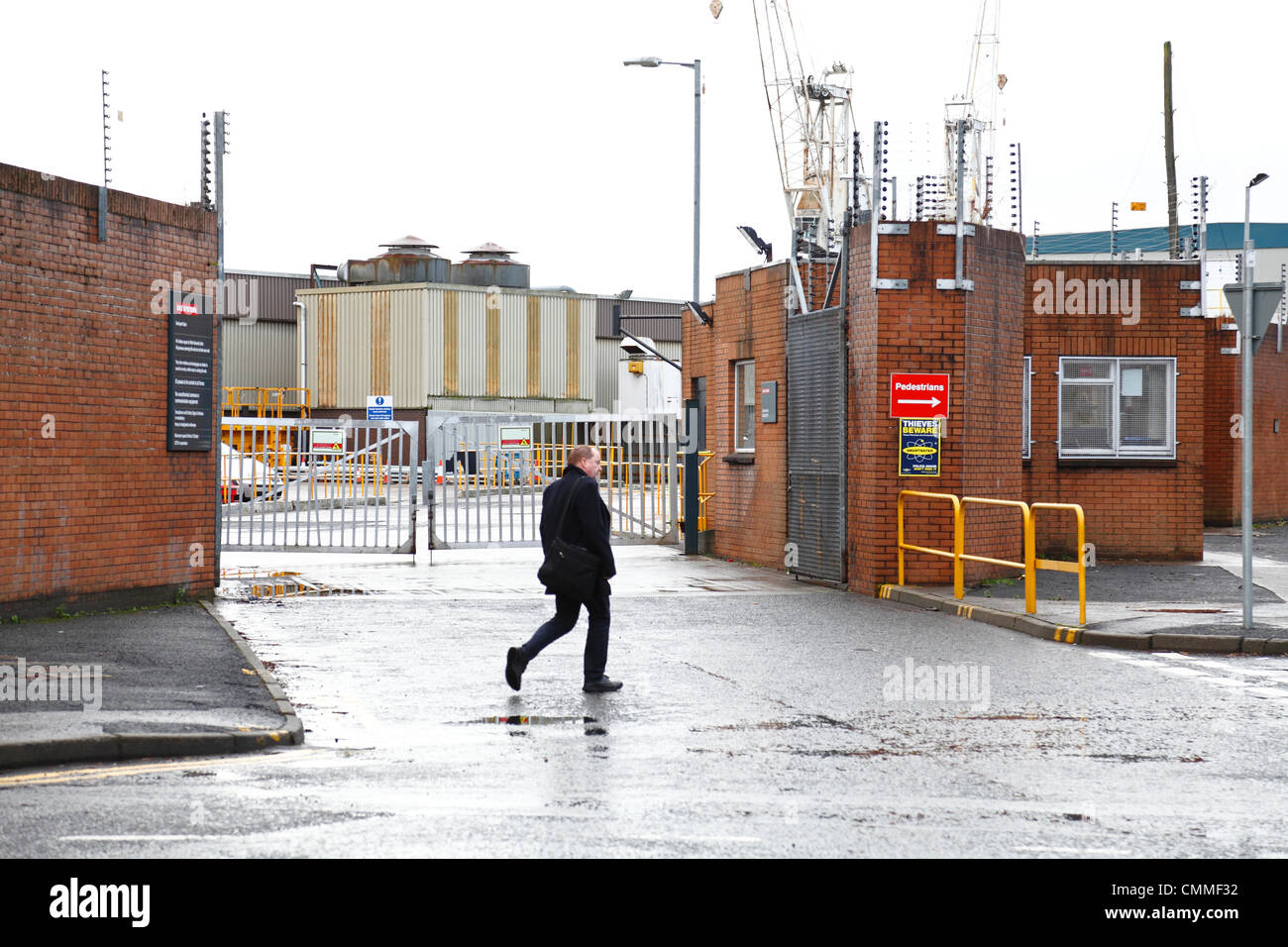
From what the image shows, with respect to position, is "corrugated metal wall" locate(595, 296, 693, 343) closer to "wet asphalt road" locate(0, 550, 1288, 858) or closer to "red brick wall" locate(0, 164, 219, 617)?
"red brick wall" locate(0, 164, 219, 617)

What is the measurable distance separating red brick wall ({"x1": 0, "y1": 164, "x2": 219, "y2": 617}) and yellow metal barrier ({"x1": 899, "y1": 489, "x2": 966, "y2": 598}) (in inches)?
294

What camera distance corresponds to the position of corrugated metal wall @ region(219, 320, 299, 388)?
212 feet

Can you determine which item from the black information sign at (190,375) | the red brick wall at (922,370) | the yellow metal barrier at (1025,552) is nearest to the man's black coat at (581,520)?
the yellow metal barrier at (1025,552)

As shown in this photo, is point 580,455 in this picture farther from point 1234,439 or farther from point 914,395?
point 1234,439

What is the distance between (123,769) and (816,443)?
1207 centimetres

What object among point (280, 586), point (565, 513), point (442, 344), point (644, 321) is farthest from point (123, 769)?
point (644, 321)

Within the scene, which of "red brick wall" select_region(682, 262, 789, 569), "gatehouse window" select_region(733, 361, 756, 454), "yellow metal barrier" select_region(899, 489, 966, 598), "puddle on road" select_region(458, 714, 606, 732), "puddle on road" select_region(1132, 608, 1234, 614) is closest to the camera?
"puddle on road" select_region(458, 714, 606, 732)

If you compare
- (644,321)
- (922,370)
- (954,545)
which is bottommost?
(954,545)

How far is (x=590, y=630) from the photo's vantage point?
1048 centimetres

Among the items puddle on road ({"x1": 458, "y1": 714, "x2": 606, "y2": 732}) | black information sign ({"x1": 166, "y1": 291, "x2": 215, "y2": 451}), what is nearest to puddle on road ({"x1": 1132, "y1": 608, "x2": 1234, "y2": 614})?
puddle on road ({"x1": 458, "y1": 714, "x2": 606, "y2": 732})
